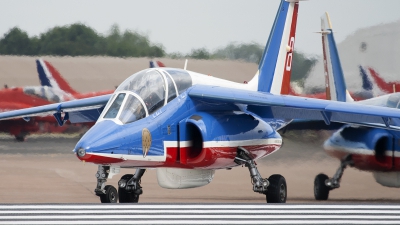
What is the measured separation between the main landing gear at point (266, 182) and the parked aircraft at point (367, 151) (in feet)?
7.86

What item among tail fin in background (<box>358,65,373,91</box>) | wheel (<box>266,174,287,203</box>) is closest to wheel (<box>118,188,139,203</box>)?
wheel (<box>266,174,287,203</box>)

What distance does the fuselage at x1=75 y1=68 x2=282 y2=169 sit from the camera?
1077cm

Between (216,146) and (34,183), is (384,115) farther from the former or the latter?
(34,183)

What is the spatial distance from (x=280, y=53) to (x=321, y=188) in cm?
242

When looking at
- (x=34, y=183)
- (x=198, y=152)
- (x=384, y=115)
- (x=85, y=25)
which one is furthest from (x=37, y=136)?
(x=384, y=115)

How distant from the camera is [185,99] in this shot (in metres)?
11.8

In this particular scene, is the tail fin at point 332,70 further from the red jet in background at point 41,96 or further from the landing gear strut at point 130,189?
the red jet in background at point 41,96

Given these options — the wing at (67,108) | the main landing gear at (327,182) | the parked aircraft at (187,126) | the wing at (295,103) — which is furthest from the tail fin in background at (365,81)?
the wing at (67,108)

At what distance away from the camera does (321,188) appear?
48.5 feet

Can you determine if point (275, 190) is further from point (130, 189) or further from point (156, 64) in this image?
point (156, 64)

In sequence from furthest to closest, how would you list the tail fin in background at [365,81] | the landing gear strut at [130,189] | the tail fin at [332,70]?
the tail fin in background at [365,81] → the tail fin at [332,70] → the landing gear strut at [130,189]

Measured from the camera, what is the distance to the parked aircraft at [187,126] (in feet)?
36.0

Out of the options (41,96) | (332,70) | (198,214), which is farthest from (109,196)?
(41,96)

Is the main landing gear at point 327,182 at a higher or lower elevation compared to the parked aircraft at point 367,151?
lower
